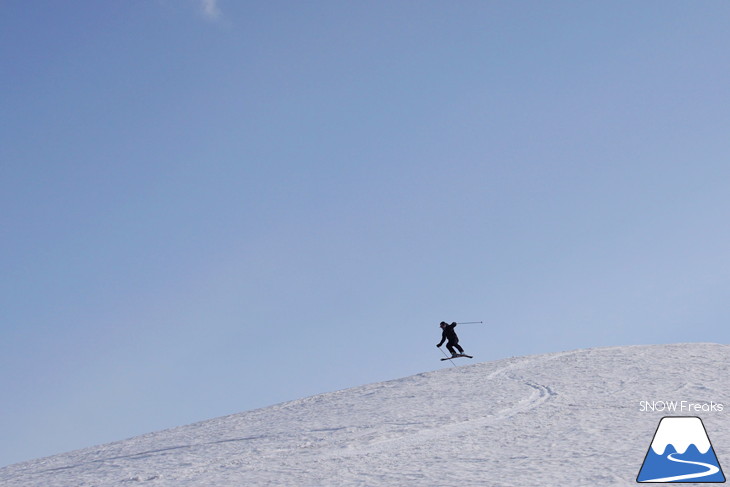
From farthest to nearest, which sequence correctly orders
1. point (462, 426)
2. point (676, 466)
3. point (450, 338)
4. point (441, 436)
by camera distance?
point (450, 338) < point (462, 426) < point (441, 436) < point (676, 466)

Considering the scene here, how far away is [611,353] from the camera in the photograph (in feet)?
70.0

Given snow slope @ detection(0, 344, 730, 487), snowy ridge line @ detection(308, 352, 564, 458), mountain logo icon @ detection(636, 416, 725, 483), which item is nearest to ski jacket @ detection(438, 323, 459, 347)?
snow slope @ detection(0, 344, 730, 487)

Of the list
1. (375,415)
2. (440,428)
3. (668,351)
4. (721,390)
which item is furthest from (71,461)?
(668,351)

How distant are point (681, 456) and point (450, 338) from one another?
13.0m

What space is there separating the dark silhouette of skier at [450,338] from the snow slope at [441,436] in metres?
3.40

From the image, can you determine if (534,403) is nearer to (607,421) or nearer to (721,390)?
(607,421)

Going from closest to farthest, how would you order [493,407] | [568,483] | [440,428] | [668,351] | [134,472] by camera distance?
[568,483], [134,472], [440,428], [493,407], [668,351]

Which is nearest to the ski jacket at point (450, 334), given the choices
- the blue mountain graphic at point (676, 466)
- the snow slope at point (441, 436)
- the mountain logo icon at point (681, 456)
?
the snow slope at point (441, 436)

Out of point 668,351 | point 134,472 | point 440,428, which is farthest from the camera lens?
point 668,351

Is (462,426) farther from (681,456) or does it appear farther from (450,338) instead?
(450,338)

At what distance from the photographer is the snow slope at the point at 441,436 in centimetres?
1043

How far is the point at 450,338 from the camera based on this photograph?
23.5 meters

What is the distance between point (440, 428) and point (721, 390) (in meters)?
6.87

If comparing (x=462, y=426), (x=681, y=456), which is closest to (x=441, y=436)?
(x=462, y=426)
